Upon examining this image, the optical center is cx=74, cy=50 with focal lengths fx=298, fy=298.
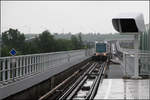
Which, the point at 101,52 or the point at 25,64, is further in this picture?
the point at 101,52

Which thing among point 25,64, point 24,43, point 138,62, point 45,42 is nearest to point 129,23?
point 138,62

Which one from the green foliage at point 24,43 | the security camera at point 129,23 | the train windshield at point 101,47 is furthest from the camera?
the train windshield at point 101,47

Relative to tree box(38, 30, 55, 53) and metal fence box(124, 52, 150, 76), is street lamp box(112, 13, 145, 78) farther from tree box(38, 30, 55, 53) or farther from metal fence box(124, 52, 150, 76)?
tree box(38, 30, 55, 53)

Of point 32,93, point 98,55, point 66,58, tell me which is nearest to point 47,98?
point 32,93

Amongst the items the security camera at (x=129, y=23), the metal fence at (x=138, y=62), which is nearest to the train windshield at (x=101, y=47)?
the metal fence at (x=138, y=62)

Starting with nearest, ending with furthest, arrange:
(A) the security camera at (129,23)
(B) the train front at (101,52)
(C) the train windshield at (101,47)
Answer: (A) the security camera at (129,23), (B) the train front at (101,52), (C) the train windshield at (101,47)

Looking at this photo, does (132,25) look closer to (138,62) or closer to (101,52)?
(138,62)

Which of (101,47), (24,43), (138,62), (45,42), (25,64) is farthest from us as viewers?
(45,42)

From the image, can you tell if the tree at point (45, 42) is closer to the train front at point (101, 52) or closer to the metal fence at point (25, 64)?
the train front at point (101, 52)

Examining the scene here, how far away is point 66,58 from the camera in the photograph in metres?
30.0

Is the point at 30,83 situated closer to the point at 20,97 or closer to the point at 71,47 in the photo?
the point at 20,97

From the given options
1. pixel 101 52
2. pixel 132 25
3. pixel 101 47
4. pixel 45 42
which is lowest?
pixel 101 52

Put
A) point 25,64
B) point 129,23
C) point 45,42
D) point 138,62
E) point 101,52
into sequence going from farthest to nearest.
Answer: point 45,42, point 101,52, point 138,62, point 129,23, point 25,64

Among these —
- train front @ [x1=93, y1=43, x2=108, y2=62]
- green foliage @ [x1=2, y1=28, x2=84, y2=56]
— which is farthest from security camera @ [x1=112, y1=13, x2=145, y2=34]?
train front @ [x1=93, y1=43, x2=108, y2=62]
